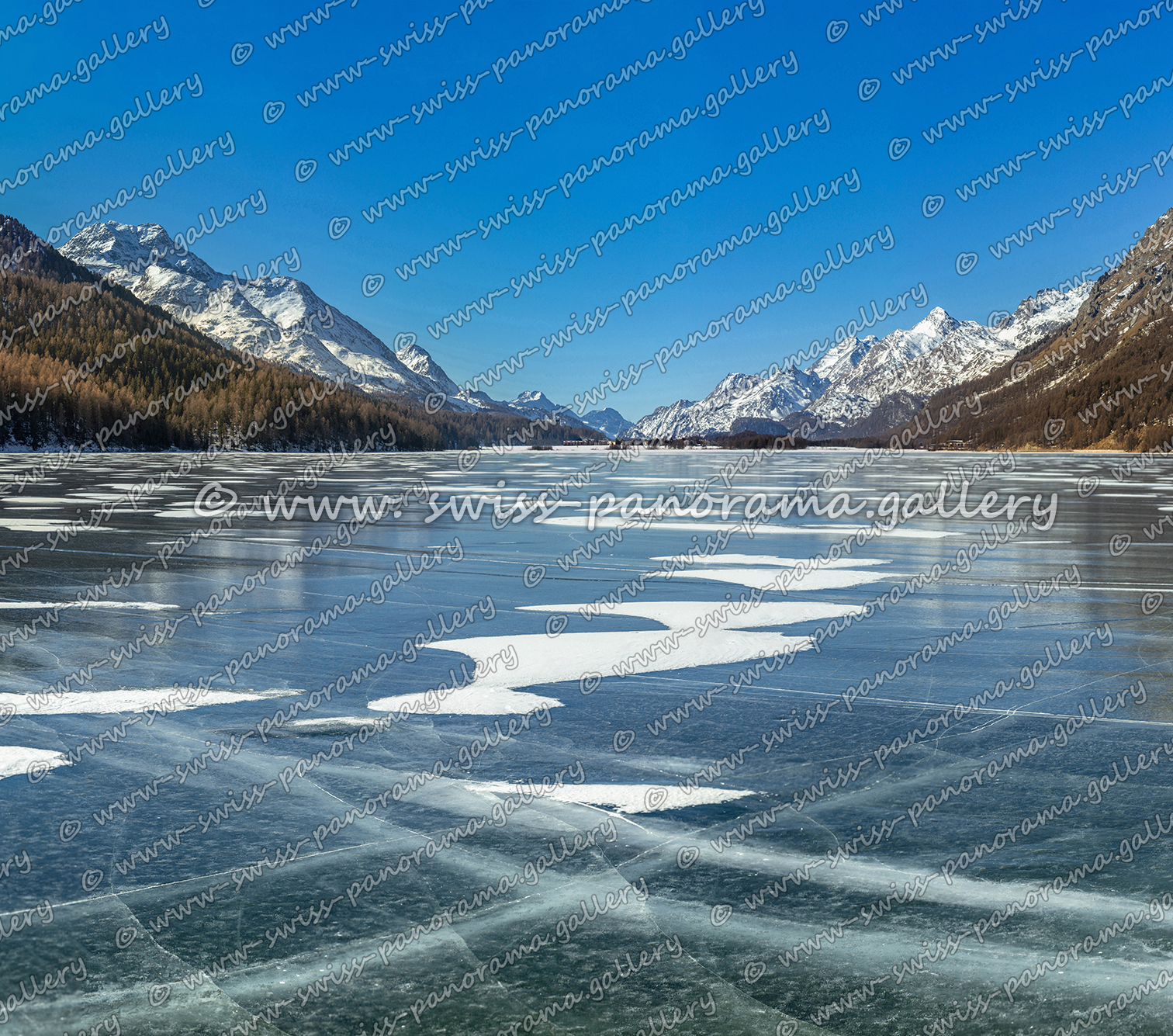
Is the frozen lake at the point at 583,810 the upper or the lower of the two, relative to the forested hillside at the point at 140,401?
lower

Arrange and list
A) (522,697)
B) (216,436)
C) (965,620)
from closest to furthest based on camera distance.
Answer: (522,697)
(965,620)
(216,436)

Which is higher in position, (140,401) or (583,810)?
(140,401)

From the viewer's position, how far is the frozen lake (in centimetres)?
336

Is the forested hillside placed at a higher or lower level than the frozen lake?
higher

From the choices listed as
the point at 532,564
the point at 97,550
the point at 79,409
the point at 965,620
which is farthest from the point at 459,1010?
the point at 79,409

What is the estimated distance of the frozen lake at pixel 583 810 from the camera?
11.0ft

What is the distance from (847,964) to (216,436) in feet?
543

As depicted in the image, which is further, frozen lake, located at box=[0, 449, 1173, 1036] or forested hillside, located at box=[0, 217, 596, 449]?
forested hillside, located at box=[0, 217, 596, 449]

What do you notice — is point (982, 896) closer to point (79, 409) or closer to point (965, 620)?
point (965, 620)

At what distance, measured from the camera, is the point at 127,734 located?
20.3 ft

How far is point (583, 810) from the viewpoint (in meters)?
4.98

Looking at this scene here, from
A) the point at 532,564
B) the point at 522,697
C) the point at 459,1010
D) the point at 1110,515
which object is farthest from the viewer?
the point at 1110,515

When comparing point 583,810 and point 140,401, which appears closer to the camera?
point 583,810

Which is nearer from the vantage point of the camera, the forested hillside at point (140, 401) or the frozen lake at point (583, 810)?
the frozen lake at point (583, 810)
